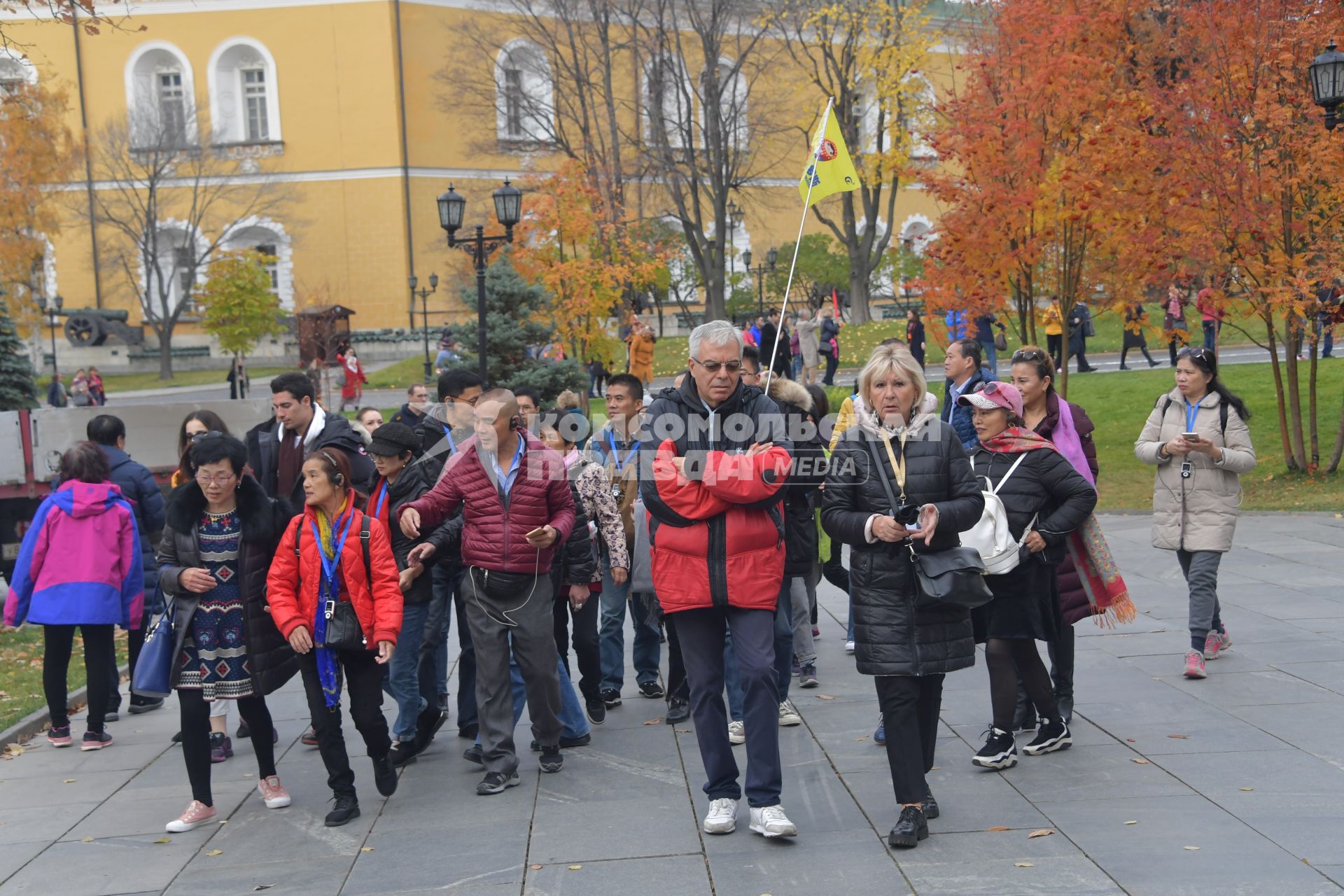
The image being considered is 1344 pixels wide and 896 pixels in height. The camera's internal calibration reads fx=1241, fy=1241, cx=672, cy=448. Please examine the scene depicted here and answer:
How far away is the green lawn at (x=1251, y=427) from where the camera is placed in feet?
48.9

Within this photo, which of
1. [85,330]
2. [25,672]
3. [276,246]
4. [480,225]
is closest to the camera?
[25,672]

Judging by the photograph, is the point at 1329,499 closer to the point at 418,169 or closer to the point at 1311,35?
the point at 1311,35

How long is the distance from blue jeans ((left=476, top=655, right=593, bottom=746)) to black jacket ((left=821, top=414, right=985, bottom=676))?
220 centimetres

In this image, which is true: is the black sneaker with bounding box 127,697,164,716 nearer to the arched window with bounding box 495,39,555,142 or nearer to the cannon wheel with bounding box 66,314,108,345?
the arched window with bounding box 495,39,555,142

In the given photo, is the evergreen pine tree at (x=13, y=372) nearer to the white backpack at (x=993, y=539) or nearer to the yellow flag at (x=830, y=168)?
the yellow flag at (x=830, y=168)

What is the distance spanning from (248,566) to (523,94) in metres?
40.7

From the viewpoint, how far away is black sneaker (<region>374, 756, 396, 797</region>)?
606cm

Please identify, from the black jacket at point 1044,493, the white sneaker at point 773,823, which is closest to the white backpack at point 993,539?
the black jacket at point 1044,493

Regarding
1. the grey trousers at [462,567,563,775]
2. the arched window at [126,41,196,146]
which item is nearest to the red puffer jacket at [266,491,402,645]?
the grey trousers at [462,567,563,775]

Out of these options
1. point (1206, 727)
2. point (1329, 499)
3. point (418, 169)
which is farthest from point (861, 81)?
point (1206, 727)

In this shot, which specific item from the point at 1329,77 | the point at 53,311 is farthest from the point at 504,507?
the point at 53,311

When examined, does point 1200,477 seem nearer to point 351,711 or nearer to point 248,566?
point 351,711

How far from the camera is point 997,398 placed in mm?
6020

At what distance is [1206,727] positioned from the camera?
6535 millimetres
